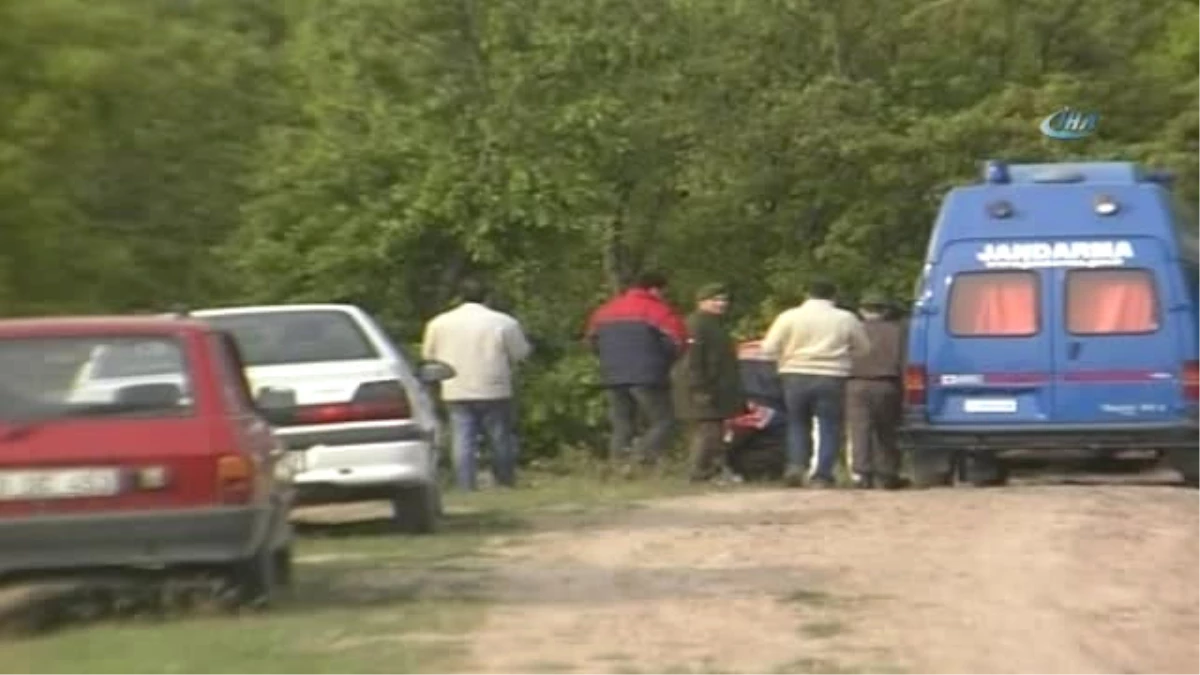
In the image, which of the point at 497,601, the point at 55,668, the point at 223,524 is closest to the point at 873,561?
the point at 497,601

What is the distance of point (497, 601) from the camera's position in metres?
13.6

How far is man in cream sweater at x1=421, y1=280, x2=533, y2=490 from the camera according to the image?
22422mm

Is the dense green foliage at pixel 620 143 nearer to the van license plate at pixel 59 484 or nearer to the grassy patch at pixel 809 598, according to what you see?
the grassy patch at pixel 809 598

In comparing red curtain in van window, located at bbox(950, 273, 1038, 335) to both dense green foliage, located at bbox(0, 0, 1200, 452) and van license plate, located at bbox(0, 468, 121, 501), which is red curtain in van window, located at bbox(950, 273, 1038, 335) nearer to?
van license plate, located at bbox(0, 468, 121, 501)

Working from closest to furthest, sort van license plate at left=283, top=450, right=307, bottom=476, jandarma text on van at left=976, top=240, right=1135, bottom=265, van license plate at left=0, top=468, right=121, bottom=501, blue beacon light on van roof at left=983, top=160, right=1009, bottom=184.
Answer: van license plate at left=0, top=468, right=121, bottom=501 < van license plate at left=283, top=450, right=307, bottom=476 < jandarma text on van at left=976, top=240, right=1135, bottom=265 < blue beacon light on van roof at left=983, top=160, right=1009, bottom=184

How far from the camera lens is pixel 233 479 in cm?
1258

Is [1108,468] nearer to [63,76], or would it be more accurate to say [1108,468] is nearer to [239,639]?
[63,76]

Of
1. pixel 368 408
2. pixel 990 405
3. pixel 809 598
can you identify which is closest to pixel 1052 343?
pixel 990 405

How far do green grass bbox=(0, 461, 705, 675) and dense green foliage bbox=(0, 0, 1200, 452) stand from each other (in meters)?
20.0

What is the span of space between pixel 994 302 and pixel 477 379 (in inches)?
156

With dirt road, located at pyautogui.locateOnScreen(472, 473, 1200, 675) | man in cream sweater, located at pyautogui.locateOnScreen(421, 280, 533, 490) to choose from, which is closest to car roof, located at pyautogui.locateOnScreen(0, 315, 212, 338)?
dirt road, located at pyautogui.locateOnScreen(472, 473, 1200, 675)

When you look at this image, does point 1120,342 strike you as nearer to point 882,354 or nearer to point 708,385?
point 882,354

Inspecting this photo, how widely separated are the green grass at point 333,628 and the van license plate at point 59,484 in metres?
0.61

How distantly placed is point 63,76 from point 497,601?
1177cm
